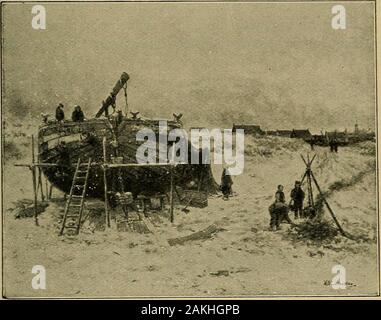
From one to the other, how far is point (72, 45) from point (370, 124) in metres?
3.95

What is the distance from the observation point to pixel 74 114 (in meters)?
6.36

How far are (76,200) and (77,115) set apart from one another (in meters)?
1.10

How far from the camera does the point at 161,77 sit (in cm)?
638

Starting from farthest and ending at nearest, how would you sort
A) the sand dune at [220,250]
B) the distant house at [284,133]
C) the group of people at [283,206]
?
the distant house at [284,133], the group of people at [283,206], the sand dune at [220,250]

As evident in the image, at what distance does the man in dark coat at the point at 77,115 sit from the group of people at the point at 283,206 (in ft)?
8.87

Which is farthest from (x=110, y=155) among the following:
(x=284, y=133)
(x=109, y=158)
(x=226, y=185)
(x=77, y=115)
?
(x=284, y=133)

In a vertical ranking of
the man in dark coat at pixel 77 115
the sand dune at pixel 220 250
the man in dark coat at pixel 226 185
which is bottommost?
the sand dune at pixel 220 250

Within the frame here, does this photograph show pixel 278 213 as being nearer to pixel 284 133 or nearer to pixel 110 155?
pixel 284 133

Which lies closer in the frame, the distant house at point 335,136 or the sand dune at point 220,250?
the sand dune at point 220,250

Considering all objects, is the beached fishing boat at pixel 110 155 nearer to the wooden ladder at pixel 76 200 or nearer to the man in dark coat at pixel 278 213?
the wooden ladder at pixel 76 200

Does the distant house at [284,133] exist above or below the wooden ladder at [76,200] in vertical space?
above

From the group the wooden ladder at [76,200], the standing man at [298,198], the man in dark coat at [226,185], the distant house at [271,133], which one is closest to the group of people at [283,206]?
the standing man at [298,198]

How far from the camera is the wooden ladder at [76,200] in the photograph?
6164 mm

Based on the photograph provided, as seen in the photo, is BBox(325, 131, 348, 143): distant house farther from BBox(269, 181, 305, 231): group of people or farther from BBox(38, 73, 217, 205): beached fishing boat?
BBox(38, 73, 217, 205): beached fishing boat
